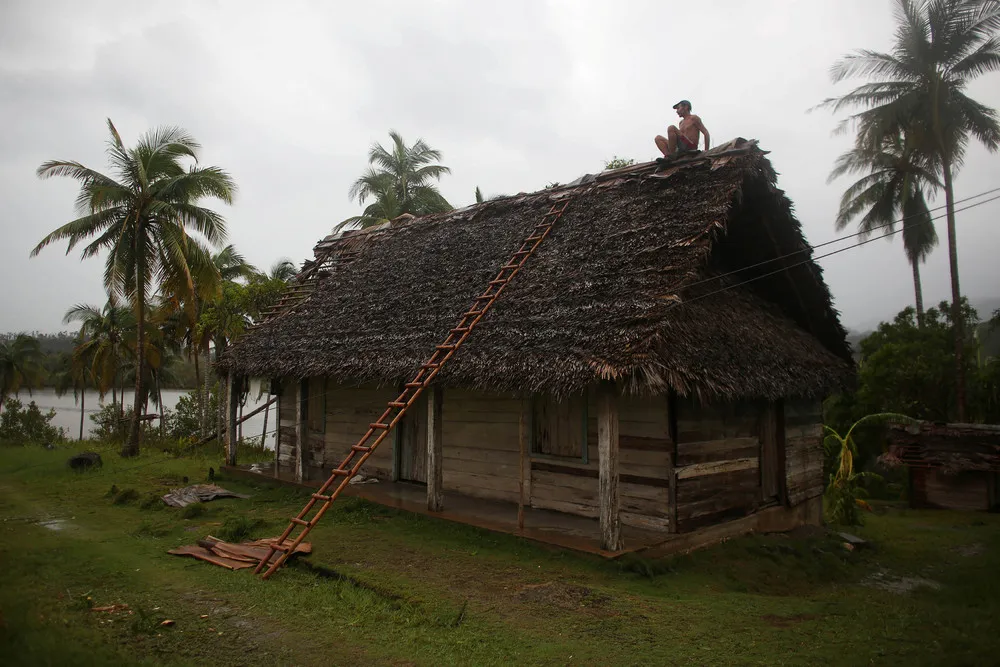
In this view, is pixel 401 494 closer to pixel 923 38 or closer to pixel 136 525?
pixel 136 525

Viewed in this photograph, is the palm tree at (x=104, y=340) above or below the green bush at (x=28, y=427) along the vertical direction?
above

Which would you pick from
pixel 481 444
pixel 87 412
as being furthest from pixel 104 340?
pixel 481 444

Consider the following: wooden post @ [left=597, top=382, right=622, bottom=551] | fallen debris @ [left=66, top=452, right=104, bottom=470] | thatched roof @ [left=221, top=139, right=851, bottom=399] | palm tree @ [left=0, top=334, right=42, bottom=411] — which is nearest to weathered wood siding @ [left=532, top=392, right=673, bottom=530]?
thatched roof @ [left=221, top=139, right=851, bottom=399]

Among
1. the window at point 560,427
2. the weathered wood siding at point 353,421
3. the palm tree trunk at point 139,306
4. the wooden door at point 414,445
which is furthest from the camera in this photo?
the palm tree trunk at point 139,306

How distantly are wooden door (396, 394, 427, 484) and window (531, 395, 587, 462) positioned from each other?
260cm

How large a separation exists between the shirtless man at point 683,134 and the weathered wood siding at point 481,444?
16.1ft

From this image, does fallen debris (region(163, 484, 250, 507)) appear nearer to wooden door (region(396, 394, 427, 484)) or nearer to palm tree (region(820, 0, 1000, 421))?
wooden door (region(396, 394, 427, 484))

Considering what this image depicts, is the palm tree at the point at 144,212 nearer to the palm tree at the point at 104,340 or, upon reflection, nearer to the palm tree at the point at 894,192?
the palm tree at the point at 104,340

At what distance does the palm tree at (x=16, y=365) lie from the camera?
31.0 meters

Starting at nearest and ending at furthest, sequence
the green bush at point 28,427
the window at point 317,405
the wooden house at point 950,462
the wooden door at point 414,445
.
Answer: the wooden door at point 414,445 < the wooden house at point 950,462 < the window at point 317,405 < the green bush at point 28,427

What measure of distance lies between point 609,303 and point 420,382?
269 centimetres

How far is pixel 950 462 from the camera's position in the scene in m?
13.5

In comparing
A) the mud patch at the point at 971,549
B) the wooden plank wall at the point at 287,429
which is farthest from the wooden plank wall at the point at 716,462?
the wooden plank wall at the point at 287,429

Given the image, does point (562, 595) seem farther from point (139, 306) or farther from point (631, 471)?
point (139, 306)
